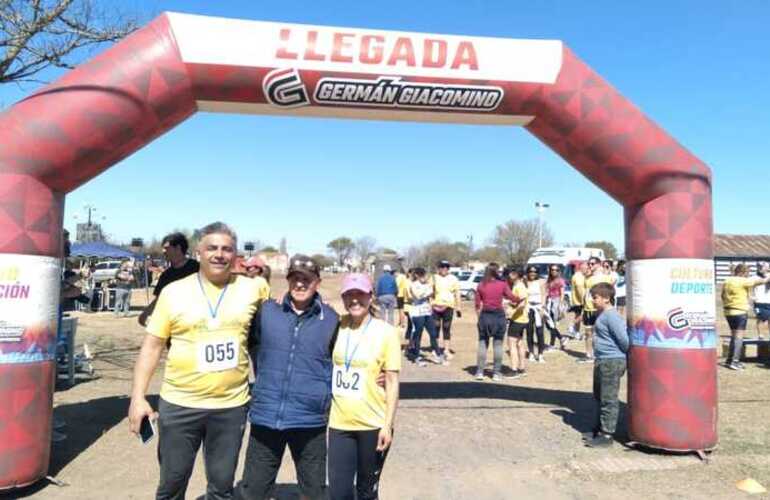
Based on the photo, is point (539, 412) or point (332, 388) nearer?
point (332, 388)

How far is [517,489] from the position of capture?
16.5 ft

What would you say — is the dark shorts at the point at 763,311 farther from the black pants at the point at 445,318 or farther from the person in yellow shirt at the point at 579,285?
the black pants at the point at 445,318

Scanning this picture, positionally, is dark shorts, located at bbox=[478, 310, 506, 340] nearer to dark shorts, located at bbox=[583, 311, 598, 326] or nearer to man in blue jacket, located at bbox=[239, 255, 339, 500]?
dark shorts, located at bbox=[583, 311, 598, 326]

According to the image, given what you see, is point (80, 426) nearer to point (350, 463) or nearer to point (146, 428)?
point (146, 428)

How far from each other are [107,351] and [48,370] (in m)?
7.91

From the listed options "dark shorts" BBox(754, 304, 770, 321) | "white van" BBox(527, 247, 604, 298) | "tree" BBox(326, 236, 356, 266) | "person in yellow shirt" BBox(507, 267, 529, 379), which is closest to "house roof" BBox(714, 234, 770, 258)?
"white van" BBox(527, 247, 604, 298)

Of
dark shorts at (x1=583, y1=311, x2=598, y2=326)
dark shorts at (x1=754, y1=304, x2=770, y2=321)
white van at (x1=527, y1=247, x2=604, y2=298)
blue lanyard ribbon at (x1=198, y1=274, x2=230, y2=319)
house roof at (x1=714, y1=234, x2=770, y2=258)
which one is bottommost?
dark shorts at (x1=583, y1=311, x2=598, y2=326)

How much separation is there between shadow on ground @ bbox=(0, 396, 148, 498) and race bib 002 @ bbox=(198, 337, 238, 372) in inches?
97.4

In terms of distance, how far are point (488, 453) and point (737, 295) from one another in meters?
6.83

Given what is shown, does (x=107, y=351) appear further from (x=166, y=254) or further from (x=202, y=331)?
(x=202, y=331)

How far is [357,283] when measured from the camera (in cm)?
358

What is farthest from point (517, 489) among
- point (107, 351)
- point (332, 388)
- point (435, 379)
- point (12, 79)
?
point (107, 351)

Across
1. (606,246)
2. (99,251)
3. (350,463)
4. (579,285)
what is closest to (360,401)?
(350,463)

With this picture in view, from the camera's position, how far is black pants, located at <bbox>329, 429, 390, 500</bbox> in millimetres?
3533
